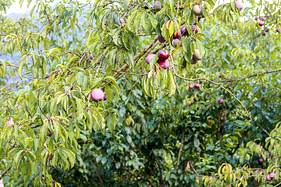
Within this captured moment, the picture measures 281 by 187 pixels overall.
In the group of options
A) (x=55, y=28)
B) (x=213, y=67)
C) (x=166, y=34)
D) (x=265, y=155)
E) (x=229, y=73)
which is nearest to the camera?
(x=166, y=34)

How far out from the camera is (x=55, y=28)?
63.0 inches

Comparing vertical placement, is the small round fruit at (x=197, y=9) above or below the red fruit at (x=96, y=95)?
above

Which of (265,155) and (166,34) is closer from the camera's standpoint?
(166,34)

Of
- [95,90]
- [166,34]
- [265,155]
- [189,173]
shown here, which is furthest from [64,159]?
[189,173]

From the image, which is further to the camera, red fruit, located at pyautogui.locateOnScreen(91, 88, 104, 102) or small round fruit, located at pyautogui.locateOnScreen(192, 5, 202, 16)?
red fruit, located at pyautogui.locateOnScreen(91, 88, 104, 102)

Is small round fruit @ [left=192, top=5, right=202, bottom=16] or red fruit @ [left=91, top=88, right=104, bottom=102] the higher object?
small round fruit @ [left=192, top=5, right=202, bottom=16]

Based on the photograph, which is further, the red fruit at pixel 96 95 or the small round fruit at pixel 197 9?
the red fruit at pixel 96 95

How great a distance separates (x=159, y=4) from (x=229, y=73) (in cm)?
183

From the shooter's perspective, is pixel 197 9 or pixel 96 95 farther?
pixel 96 95

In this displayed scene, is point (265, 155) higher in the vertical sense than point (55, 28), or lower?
lower

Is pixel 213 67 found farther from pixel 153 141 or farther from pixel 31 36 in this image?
pixel 31 36

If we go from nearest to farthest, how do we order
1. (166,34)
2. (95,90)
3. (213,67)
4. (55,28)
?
(166,34) < (95,90) < (55,28) < (213,67)

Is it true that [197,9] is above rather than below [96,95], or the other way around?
above

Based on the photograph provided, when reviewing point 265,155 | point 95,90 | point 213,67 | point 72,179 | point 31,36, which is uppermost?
point 31,36
